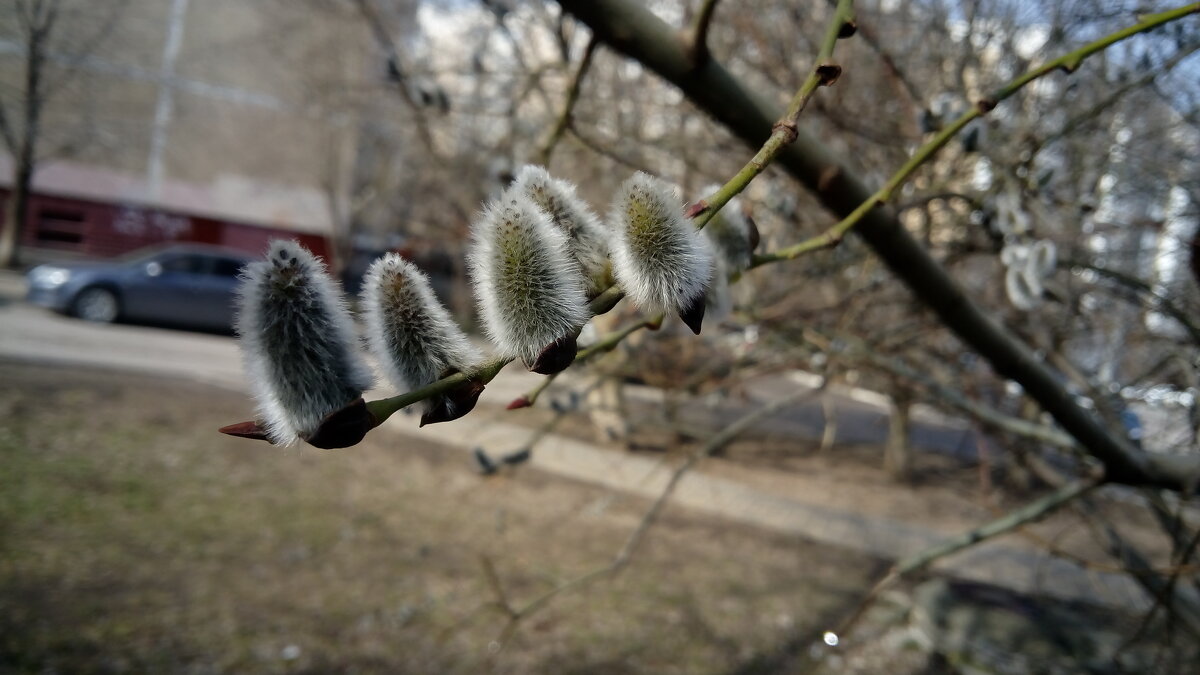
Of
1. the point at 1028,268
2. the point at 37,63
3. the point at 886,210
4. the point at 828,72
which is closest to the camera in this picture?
the point at 828,72

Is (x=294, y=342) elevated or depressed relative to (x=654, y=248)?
depressed

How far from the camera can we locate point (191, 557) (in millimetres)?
4652

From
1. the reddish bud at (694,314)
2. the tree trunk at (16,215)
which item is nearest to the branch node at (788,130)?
the reddish bud at (694,314)

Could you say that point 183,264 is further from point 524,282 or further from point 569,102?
point 524,282

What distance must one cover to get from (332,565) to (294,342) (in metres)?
4.57

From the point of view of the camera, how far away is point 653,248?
0.90 m

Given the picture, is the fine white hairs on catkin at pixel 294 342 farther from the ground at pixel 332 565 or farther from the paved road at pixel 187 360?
the paved road at pixel 187 360

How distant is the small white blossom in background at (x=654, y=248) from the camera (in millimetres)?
898

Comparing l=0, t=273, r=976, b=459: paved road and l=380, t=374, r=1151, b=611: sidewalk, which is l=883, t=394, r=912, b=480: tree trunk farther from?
l=380, t=374, r=1151, b=611: sidewalk

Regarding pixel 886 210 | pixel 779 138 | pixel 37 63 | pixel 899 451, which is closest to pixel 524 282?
pixel 779 138

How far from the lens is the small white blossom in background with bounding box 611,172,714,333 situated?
2.95 ft

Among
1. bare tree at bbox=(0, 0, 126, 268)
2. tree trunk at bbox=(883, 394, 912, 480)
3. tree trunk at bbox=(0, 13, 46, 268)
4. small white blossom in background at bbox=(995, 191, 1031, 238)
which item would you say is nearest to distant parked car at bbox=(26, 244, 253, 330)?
tree trunk at bbox=(0, 13, 46, 268)

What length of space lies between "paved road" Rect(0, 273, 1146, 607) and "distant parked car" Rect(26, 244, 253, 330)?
0.89 feet

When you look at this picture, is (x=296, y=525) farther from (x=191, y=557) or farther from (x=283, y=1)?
(x=283, y=1)
